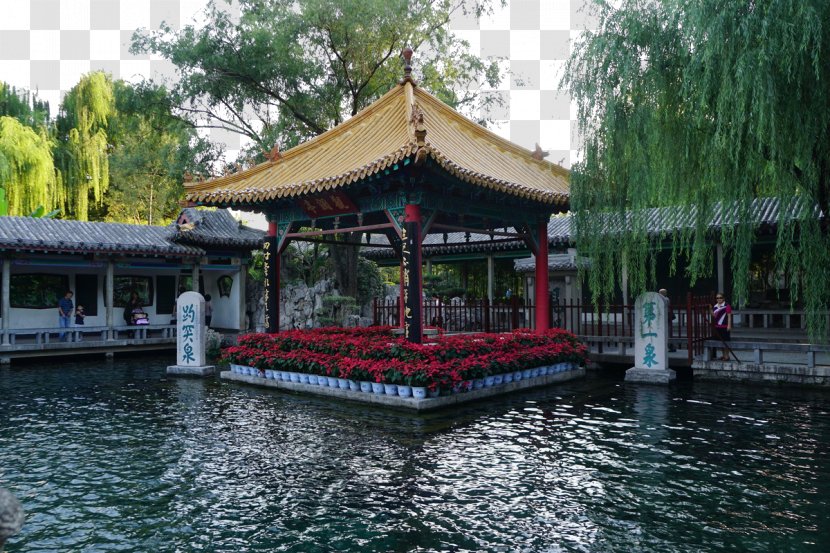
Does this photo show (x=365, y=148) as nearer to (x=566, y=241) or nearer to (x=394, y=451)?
(x=394, y=451)

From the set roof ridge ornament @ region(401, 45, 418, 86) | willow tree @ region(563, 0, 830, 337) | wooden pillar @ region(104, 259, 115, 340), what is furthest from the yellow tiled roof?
wooden pillar @ region(104, 259, 115, 340)

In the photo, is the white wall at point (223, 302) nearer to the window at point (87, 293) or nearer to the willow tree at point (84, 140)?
the window at point (87, 293)

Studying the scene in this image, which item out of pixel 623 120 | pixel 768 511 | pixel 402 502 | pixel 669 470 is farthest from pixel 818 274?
pixel 402 502

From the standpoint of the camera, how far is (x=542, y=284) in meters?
12.7

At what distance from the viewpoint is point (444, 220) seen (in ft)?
42.2

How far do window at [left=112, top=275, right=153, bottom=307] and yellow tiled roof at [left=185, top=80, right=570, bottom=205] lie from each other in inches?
319

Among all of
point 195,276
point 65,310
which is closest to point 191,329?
point 65,310

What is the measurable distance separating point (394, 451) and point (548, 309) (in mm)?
6780

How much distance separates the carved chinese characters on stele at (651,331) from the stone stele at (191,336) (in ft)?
27.5

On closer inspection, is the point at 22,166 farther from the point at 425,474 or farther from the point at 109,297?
the point at 425,474

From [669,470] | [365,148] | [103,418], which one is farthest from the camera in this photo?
[365,148]

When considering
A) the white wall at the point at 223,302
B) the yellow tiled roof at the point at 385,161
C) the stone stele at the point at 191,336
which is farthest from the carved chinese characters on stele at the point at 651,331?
the white wall at the point at 223,302

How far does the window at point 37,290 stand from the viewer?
16.9 meters

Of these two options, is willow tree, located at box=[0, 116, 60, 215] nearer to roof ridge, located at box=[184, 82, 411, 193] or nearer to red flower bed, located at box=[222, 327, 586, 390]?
roof ridge, located at box=[184, 82, 411, 193]
